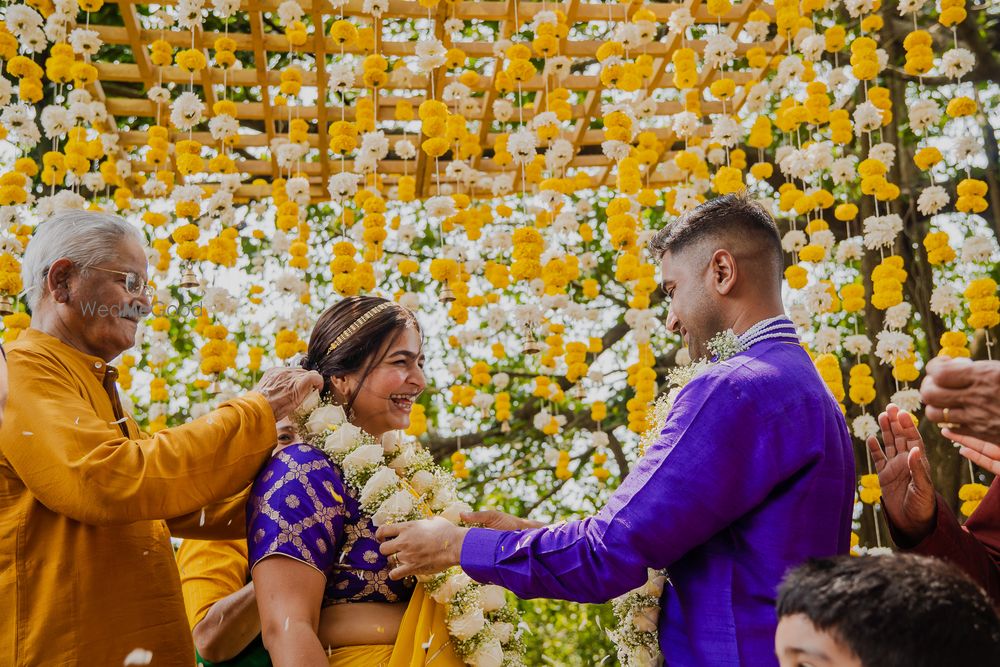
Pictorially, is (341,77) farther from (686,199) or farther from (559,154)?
(686,199)

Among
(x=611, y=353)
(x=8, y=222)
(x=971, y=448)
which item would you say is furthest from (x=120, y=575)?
(x=611, y=353)

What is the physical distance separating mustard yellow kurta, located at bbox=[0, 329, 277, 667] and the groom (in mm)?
760

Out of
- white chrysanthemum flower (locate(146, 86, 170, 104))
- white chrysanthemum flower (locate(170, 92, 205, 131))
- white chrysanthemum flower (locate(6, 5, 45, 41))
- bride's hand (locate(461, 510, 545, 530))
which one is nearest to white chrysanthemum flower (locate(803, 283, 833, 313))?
bride's hand (locate(461, 510, 545, 530))

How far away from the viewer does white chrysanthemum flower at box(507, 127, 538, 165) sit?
507 centimetres

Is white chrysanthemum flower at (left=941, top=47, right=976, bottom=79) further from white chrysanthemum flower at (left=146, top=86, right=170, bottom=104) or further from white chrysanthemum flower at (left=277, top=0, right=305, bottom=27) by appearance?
white chrysanthemum flower at (left=146, top=86, right=170, bottom=104)

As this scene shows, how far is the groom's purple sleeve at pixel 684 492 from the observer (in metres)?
2.17

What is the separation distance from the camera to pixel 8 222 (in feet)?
14.9

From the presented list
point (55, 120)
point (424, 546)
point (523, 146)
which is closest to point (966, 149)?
point (523, 146)

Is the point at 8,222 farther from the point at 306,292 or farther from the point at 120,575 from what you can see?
the point at 120,575

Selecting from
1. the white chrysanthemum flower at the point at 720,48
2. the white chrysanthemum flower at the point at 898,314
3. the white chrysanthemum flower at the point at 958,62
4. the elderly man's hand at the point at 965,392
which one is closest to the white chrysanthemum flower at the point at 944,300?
the white chrysanthemum flower at the point at 898,314

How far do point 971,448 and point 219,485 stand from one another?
6.10 feet

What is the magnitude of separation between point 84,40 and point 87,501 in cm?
294

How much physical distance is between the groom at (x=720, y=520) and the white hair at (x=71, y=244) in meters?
1.41

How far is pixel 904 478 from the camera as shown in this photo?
2.71 meters
